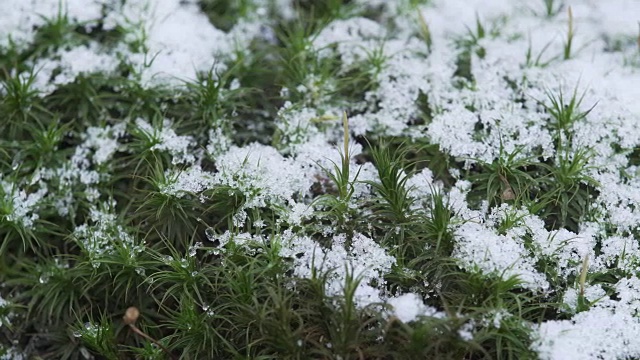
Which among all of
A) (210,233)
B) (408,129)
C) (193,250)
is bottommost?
(193,250)

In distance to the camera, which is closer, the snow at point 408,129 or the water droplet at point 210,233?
the snow at point 408,129

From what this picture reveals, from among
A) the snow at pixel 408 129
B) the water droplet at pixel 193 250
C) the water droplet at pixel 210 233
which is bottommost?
the water droplet at pixel 193 250

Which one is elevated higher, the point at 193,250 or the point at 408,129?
the point at 408,129

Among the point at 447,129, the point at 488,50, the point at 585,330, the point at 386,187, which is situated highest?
the point at 488,50

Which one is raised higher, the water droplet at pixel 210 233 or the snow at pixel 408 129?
the snow at pixel 408 129

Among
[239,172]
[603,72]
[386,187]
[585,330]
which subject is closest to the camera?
[585,330]

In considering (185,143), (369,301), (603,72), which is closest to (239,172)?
(185,143)

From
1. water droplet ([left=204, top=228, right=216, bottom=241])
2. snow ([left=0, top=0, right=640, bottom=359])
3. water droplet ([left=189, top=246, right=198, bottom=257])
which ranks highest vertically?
snow ([left=0, top=0, right=640, bottom=359])

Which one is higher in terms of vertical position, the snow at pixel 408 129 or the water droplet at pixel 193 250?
the snow at pixel 408 129

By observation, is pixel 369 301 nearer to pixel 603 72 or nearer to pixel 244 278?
pixel 244 278

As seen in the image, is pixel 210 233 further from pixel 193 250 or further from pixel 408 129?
pixel 408 129

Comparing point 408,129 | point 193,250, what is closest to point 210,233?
point 193,250
